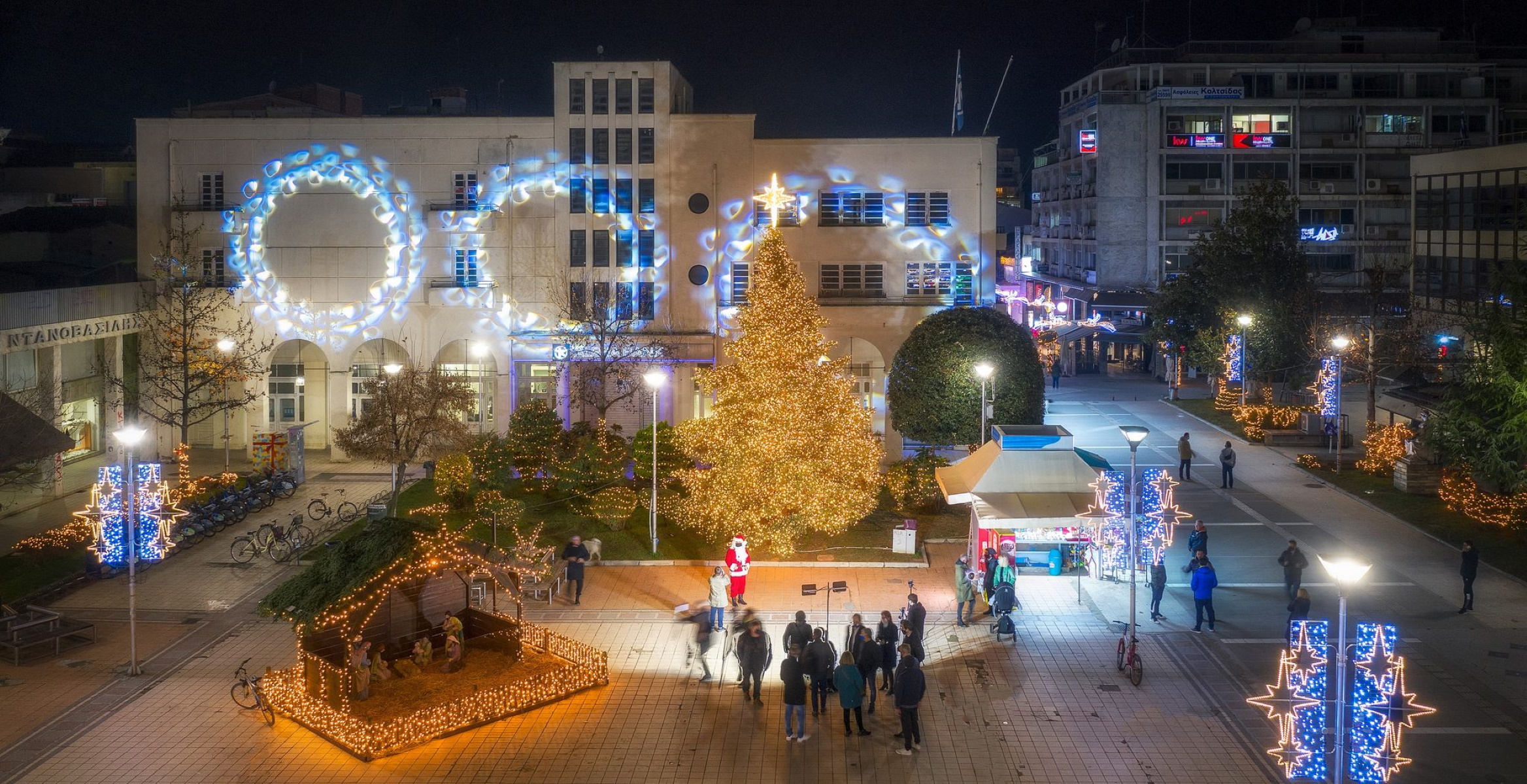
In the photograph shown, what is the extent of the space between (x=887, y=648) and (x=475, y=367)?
28.3 metres

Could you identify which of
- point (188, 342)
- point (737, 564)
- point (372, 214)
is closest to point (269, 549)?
point (737, 564)

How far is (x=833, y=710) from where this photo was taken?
20312 mm

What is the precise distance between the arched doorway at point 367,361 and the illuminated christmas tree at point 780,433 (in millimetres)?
19642

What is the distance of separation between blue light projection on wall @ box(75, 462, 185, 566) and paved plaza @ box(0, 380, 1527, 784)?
2.25 feet

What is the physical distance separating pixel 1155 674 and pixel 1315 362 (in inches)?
1360

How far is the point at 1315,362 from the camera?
172ft

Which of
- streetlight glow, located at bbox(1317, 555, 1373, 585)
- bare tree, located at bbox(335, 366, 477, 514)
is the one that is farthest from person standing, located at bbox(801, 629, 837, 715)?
bare tree, located at bbox(335, 366, 477, 514)

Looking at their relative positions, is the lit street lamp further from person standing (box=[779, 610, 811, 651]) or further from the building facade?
the building facade

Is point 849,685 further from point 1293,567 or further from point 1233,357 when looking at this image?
point 1233,357

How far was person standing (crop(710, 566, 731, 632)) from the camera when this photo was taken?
933 inches

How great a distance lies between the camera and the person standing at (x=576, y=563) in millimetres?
26062

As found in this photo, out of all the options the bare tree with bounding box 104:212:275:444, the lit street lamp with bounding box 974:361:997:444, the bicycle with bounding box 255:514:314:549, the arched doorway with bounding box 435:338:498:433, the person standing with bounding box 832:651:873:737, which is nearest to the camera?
the person standing with bounding box 832:651:873:737

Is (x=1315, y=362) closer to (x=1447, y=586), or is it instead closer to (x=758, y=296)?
(x=1447, y=586)

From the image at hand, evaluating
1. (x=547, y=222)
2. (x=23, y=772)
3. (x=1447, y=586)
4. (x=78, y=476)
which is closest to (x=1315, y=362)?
(x=1447, y=586)
